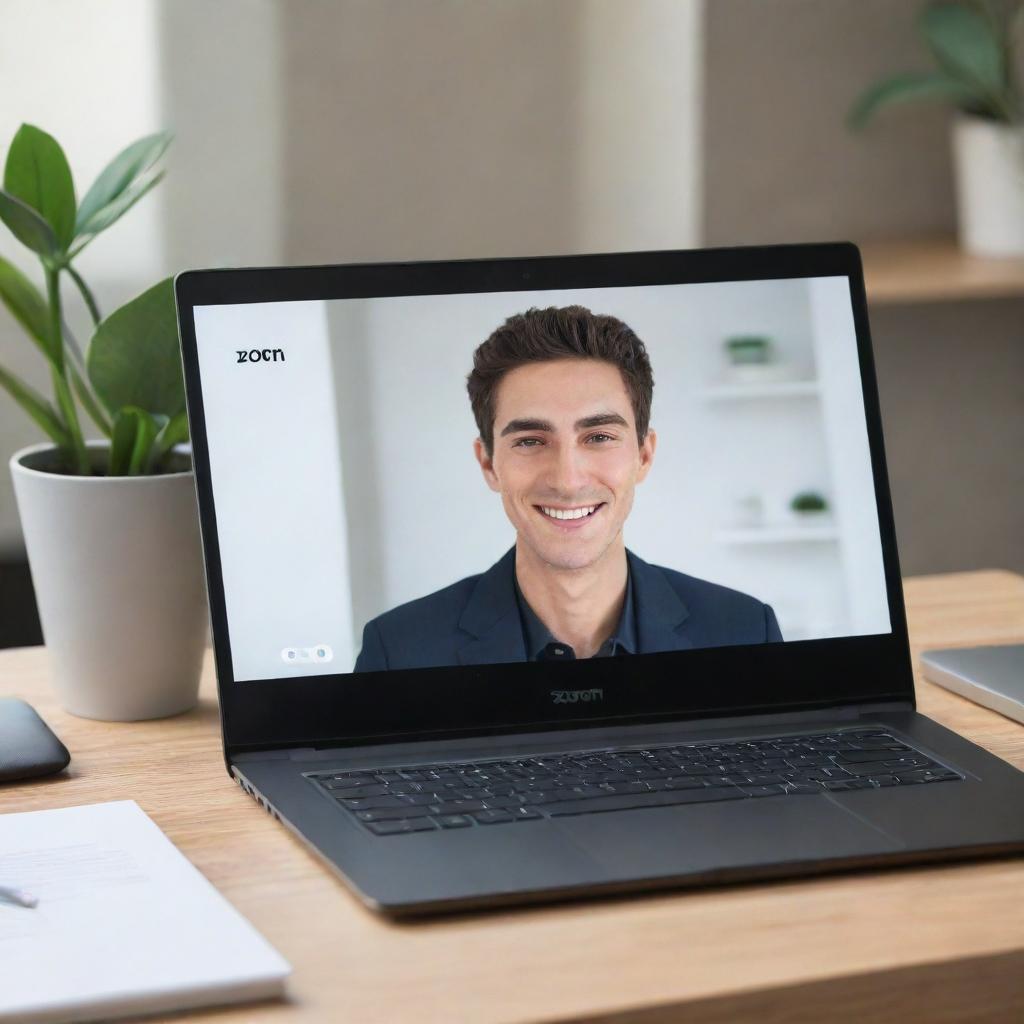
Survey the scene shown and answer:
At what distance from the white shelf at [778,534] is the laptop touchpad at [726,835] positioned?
18 centimetres

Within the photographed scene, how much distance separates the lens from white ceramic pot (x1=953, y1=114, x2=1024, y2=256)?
211 centimetres

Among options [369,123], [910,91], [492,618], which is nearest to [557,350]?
[492,618]

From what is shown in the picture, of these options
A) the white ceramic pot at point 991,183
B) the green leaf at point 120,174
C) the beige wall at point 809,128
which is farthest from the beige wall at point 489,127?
the green leaf at point 120,174

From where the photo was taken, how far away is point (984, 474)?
8.08 feet

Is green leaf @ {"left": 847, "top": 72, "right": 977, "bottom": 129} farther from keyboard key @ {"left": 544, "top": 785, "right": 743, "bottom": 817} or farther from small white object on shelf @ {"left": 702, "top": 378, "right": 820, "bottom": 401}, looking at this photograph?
keyboard key @ {"left": 544, "top": 785, "right": 743, "bottom": 817}

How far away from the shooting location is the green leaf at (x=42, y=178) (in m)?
0.92

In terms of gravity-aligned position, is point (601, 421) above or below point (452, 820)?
above

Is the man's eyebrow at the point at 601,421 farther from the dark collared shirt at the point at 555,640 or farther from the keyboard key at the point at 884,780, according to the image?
the keyboard key at the point at 884,780

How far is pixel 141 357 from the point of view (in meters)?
0.91

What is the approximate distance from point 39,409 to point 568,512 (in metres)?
0.36

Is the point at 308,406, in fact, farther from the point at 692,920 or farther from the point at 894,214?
the point at 894,214

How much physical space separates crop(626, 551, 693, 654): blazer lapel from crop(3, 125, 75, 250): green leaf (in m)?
0.42

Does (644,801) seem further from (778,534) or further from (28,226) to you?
(28,226)

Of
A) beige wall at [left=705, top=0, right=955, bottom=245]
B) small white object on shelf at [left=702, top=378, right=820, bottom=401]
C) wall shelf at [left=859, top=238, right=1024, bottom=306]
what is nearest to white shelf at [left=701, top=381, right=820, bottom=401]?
small white object on shelf at [left=702, top=378, right=820, bottom=401]
